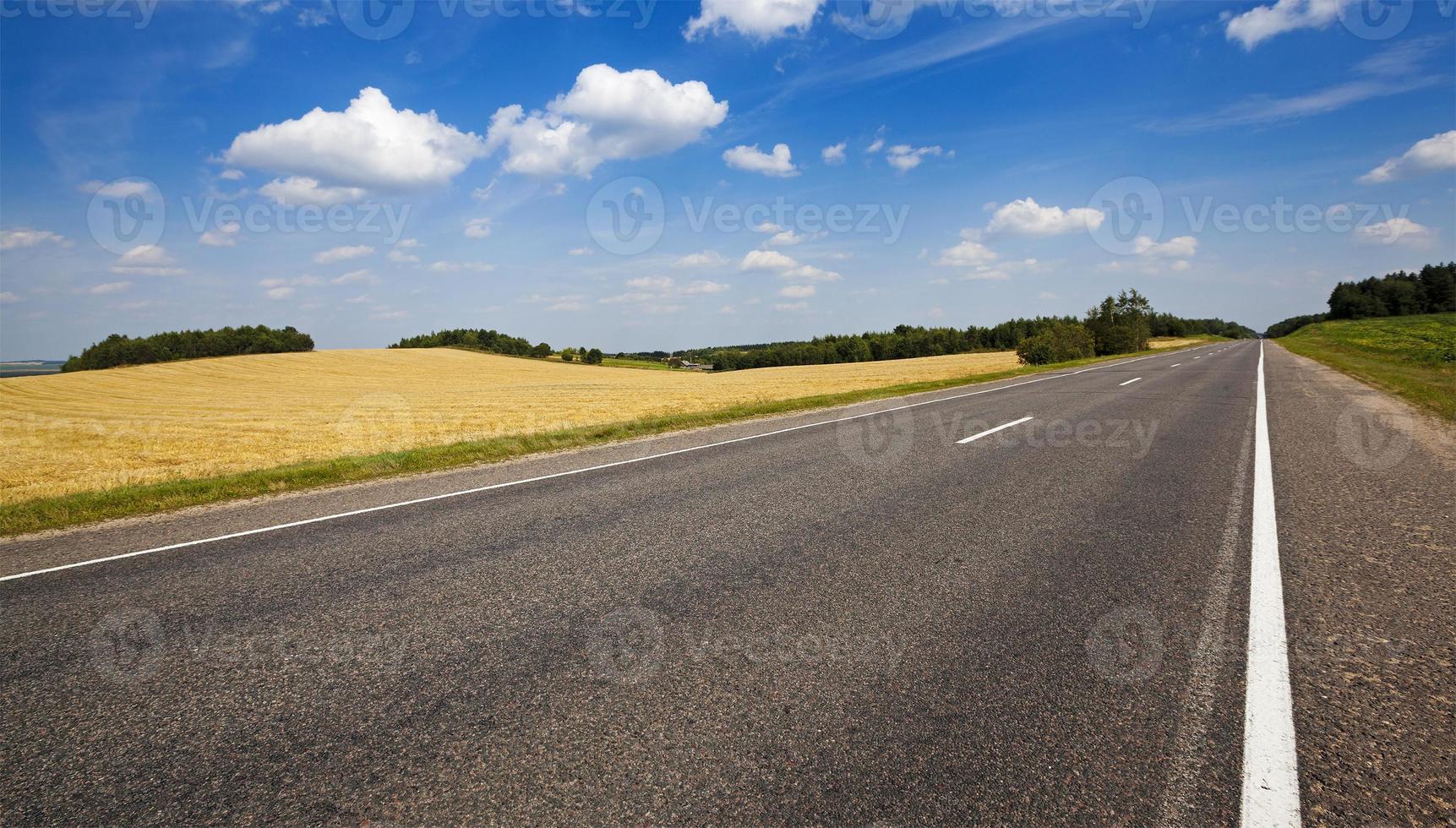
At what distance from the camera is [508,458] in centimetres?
992

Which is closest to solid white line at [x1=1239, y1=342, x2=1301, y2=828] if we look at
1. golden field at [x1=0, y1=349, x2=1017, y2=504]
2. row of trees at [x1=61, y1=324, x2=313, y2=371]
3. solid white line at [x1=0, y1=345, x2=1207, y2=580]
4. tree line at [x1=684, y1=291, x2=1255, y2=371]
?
solid white line at [x1=0, y1=345, x2=1207, y2=580]

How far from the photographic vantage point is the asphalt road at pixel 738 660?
Answer: 2.33 meters

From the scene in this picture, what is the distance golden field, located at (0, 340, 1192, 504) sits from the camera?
13.5 metres

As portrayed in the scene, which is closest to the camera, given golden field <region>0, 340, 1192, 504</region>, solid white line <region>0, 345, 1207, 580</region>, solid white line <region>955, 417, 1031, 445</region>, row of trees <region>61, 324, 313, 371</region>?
solid white line <region>0, 345, 1207, 580</region>

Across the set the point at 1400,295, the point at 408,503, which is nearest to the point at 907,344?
the point at 1400,295

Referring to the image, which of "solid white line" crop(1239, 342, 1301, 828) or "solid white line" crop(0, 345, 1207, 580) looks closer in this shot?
"solid white line" crop(1239, 342, 1301, 828)

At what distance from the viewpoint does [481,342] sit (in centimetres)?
9906

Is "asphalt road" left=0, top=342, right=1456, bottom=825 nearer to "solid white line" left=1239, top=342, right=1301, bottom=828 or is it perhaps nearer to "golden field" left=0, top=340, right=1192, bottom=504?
"solid white line" left=1239, top=342, right=1301, bottom=828

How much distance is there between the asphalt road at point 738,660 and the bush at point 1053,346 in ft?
130

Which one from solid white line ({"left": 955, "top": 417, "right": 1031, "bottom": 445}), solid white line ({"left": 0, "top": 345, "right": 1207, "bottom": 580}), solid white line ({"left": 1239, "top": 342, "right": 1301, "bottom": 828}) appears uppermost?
solid white line ({"left": 955, "top": 417, "right": 1031, "bottom": 445})

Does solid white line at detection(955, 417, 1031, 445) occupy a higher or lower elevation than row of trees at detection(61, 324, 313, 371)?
lower

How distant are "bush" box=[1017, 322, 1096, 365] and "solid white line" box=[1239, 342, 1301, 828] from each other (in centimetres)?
4134

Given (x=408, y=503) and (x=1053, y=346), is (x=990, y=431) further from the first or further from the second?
(x=1053, y=346)

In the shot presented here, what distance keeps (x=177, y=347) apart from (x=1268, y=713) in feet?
284
